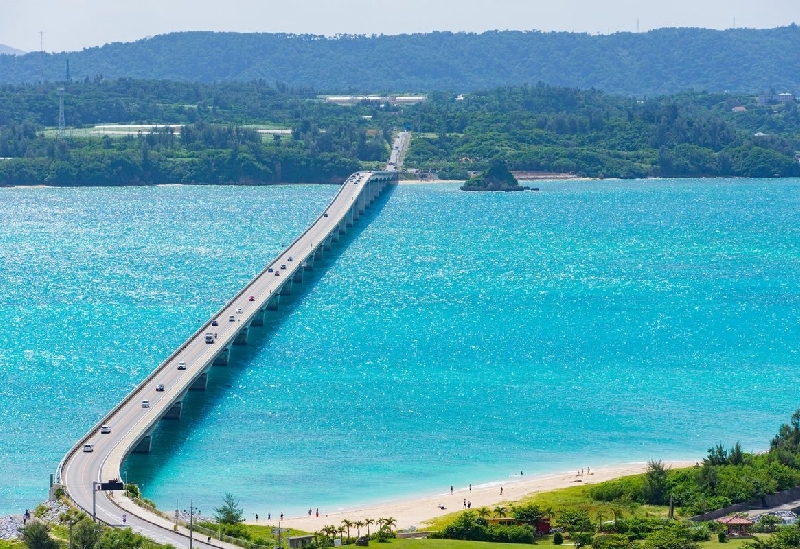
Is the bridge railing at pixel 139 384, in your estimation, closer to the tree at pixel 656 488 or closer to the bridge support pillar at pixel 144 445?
the bridge support pillar at pixel 144 445

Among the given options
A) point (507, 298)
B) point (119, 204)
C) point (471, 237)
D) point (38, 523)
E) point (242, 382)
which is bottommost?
point (38, 523)

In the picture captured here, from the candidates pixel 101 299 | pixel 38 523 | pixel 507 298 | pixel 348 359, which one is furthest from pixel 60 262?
pixel 38 523

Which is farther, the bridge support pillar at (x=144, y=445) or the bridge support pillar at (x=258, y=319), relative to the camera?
the bridge support pillar at (x=258, y=319)

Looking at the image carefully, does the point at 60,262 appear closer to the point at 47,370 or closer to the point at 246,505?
the point at 47,370

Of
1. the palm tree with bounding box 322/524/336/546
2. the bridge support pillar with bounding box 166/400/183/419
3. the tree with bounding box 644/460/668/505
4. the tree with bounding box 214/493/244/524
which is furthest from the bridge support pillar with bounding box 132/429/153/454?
the tree with bounding box 644/460/668/505

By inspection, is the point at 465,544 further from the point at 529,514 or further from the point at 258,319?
the point at 258,319

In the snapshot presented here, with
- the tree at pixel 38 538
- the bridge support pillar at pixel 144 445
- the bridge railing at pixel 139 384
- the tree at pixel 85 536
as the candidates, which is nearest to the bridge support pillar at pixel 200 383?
the bridge railing at pixel 139 384

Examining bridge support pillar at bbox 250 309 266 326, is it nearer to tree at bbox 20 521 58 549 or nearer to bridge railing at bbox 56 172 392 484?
bridge railing at bbox 56 172 392 484
